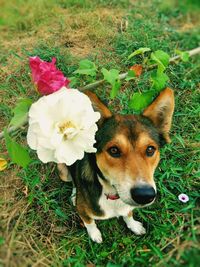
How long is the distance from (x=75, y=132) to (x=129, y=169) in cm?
59

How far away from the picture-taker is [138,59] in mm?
4945

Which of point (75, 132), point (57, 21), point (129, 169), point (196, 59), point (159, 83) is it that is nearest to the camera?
point (75, 132)

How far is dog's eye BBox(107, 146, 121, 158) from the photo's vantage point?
2.87m

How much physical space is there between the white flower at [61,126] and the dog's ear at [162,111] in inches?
31.7

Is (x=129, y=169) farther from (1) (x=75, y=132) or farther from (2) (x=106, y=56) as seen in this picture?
(2) (x=106, y=56)

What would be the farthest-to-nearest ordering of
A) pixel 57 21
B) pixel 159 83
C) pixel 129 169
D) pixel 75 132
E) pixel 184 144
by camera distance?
pixel 57 21 < pixel 184 144 < pixel 159 83 < pixel 129 169 < pixel 75 132

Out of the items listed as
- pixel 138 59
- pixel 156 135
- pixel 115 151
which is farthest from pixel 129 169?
pixel 138 59

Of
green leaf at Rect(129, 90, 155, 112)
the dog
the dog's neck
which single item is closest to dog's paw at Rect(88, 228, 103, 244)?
the dog

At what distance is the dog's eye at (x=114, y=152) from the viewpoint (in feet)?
9.41

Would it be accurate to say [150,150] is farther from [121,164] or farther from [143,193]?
[143,193]

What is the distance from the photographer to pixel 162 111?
312 cm

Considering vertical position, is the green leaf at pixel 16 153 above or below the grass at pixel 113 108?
above

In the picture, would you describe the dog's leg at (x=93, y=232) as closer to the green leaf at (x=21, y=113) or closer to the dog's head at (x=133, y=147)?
the dog's head at (x=133, y=147)

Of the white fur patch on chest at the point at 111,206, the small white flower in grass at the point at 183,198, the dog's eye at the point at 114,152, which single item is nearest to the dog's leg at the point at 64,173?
the white fur patch on chest at the point at 111,206
